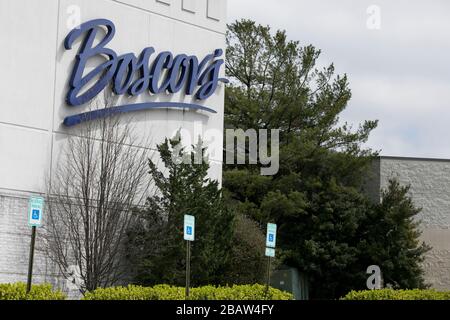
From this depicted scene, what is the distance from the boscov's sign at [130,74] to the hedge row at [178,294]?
7.98 m

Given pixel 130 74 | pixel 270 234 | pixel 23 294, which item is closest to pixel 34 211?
pixel 23 294

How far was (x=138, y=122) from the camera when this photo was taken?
3195 centimetres

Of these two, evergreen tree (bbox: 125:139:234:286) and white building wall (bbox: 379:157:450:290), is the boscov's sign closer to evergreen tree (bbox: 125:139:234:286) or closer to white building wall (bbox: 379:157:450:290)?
evergreen tree (bbox: 125:139:234:286)

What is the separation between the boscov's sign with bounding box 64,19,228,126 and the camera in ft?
99.0

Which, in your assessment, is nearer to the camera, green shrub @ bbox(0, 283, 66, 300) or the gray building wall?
green shrub @ bbox(0, 283, 66, 300)

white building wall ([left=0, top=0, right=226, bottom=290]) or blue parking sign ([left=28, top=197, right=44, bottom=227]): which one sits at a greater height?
white building wall ([left=0, top=0, right=226, bottom=290])

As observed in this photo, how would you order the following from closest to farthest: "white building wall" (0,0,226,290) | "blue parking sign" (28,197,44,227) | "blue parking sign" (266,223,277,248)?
1. "blue parking sign" (28,197,44,227)
2. "blue parking sign" (266,223,277,248)
3. "white building wall" (0,0,226,290)

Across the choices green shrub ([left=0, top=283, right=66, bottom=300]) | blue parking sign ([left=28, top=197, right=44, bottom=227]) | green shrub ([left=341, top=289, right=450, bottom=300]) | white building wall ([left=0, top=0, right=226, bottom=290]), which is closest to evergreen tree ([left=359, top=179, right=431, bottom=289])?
white building wall ([left=0, top=0, right=226, bottom=290])

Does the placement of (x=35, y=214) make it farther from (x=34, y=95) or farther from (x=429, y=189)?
(x=429, y=189)

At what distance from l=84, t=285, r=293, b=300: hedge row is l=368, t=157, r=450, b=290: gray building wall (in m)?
24.0

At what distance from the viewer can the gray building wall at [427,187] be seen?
157ft

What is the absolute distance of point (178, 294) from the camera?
910 inches

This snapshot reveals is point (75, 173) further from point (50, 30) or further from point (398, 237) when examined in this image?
point (398, 237)
